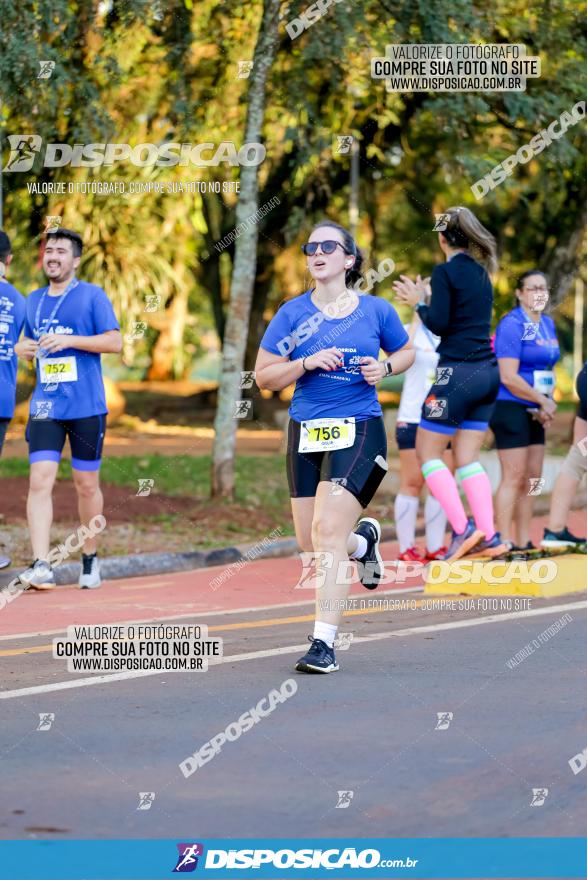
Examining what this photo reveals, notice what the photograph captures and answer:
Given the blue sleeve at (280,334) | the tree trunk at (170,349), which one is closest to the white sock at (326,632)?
the blue sleeve at (280,334)

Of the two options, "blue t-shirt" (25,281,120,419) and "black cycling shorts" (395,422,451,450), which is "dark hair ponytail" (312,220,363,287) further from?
"black cycling shorts" (395,422,451,450)

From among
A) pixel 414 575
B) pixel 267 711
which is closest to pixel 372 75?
pixel 414 575

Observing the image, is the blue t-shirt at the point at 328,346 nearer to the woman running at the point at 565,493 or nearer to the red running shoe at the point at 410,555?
the woman running at the point at 565,493

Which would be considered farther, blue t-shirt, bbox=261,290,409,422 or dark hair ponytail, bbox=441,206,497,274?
dark hair ponytail, bbox=441,206,497,274

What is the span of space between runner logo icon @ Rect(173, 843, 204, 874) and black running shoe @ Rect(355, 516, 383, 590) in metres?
3.42

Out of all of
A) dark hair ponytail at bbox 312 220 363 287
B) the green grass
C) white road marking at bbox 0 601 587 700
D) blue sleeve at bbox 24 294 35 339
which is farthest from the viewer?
the green grass

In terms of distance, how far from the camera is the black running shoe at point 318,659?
7.59m

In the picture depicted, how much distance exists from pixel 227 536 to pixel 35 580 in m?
3.45

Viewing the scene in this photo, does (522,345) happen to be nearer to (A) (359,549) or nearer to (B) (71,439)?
(B) (71,439)

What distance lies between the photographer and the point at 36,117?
14.3 metres

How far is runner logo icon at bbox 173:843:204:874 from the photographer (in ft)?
15.6

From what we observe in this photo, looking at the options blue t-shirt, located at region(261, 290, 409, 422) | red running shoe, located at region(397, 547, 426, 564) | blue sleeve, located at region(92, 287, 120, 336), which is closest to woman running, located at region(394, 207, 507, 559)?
red running shoe, located at region(397, 547, 426, 564)

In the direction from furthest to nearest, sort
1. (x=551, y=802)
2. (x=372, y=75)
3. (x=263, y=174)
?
(x=263, y=174), (x=372, y=75), (x=551, y=802)

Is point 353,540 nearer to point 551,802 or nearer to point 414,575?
point 551,802
